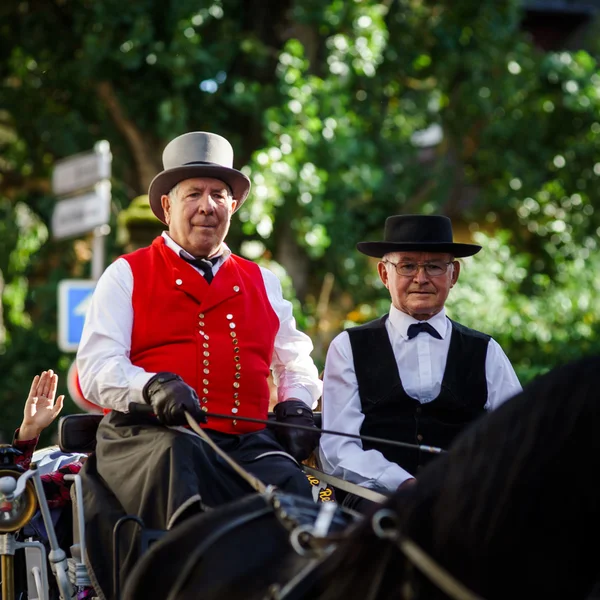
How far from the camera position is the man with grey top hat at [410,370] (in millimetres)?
4047

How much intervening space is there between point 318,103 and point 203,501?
7.82m

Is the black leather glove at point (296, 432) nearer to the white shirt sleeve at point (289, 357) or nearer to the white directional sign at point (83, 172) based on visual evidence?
the white shirt sleeve at point (289, 357)

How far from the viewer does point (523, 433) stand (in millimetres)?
2127

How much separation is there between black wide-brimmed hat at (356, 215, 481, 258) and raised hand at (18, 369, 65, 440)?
134cm

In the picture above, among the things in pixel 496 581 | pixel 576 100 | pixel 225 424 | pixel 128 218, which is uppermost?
pixel 576 100

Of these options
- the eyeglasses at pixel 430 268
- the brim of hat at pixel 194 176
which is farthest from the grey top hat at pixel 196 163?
the eyeglasses at pixel 430 268

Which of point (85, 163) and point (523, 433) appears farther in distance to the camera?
point (85, 163)

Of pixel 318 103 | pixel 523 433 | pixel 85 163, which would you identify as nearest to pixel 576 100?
pixel 318 103

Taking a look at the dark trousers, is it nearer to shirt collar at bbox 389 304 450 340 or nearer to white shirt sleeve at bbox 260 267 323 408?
white shirt sleeve at bbox 260 267 323 408

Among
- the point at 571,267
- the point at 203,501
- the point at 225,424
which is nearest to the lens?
the point at 203,501

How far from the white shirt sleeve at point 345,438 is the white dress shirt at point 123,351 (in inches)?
3.9

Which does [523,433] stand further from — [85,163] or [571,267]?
[571,267]

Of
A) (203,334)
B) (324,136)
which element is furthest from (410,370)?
(324,136)

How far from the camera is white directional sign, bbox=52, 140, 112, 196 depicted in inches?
352
